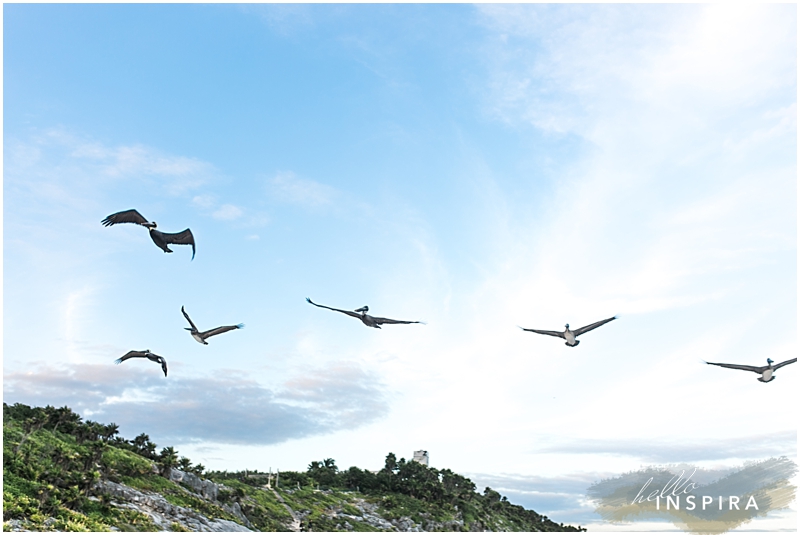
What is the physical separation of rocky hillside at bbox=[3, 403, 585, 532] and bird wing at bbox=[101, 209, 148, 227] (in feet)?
45.4

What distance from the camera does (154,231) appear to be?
18984 millimetres

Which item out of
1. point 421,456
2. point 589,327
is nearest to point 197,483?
point 589,327

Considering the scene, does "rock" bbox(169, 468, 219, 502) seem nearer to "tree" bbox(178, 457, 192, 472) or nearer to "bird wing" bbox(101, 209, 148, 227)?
"tree" bbox(178, 457, 192, 472)

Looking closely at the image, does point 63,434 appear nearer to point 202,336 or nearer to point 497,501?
point 202,336

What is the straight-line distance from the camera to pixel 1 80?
21891mm

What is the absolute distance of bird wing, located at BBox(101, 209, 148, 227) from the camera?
18656mm

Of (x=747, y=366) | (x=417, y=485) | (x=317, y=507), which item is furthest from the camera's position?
(x=417, y=485)

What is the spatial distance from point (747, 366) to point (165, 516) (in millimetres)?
29823

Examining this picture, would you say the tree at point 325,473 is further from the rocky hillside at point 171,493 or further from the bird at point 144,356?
the bird at point 144,356

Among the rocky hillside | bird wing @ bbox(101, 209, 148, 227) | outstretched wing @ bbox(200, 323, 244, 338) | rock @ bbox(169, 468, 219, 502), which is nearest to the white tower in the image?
the rocky hillside

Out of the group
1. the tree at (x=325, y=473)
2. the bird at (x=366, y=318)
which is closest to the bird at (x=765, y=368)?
the bird at (x=366, y=318)

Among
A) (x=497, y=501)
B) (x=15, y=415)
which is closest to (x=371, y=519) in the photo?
(x=15, y=415)

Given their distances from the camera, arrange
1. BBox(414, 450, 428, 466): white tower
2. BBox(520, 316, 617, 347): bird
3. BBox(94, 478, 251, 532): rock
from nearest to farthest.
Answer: BBox(520, 316, 617, 347): bird < BBox(94, 478, 251, 532): rock < BBox(414, 450, 428, 466): white tower

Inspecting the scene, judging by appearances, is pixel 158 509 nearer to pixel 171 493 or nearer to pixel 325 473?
pixel 171 493
